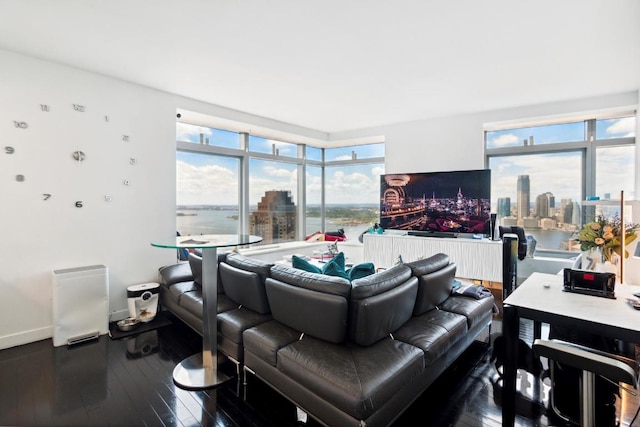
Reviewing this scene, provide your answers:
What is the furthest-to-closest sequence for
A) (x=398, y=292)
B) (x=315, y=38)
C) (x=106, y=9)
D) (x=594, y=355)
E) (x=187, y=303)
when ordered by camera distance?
(x=187, y=303)
(x=315, y=38)
(x=106, y=9)
(x=398, y=292)
(x=594, y=355)

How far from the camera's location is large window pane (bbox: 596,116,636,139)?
411cm

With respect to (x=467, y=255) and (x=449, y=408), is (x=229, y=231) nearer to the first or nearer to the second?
(x=467, y=255)

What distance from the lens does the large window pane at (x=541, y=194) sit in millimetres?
4492

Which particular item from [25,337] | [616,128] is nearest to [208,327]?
[25,337]

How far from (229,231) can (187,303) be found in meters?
2.32

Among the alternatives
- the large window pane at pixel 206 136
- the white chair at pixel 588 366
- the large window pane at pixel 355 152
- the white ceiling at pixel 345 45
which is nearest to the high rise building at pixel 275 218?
the large window pane at pixel 206 136

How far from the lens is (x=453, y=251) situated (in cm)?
469

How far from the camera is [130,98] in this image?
3637 mm

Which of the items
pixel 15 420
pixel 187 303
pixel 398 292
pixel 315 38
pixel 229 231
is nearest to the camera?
pixel 15 420

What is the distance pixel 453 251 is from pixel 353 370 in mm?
3541

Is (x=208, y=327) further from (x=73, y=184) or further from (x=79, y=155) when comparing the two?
(x=79, y=155)

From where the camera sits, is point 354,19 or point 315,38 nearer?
point 354,19

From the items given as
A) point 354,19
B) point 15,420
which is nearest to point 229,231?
point 15,420

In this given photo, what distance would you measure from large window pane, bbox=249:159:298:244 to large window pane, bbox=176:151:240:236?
345 mm
